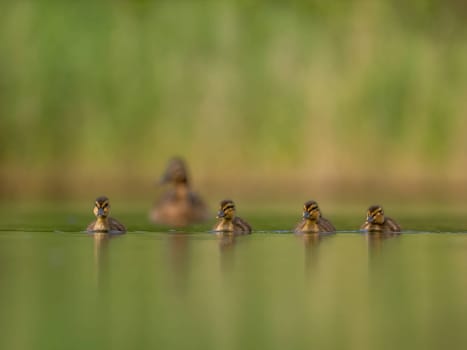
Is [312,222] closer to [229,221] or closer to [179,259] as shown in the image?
[229,221]

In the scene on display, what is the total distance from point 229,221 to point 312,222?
0.82m

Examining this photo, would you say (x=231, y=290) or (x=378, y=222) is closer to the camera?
(x=231, y=290)

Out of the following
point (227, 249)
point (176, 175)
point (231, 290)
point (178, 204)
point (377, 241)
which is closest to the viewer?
point (231, 290)

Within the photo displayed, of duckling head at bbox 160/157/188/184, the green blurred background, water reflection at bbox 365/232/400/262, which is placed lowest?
water reflection at bbox 365/232/400/262

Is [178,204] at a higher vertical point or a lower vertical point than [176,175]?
lower

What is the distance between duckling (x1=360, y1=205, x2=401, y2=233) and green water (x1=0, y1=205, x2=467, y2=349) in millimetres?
225

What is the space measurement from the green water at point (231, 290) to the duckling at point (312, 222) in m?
0.16

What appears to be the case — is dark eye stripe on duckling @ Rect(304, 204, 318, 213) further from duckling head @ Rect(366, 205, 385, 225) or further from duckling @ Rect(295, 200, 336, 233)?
duckling head @ Rect(366, 205, 385, 225)

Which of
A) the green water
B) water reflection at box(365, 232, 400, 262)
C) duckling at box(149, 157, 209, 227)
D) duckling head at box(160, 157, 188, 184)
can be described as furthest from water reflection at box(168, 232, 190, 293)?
duckling head at box(160, 157, 188, 184)

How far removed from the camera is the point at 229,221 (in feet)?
45.7

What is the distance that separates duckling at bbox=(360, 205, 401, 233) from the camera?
1391 centimetres

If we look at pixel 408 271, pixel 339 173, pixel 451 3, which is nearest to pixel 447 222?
pixel 408 271

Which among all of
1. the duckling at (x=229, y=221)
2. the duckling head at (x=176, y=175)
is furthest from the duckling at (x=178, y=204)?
the duckling at (x=229, y=221)

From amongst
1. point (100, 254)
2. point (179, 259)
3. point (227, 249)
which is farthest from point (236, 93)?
point (179, 259)
